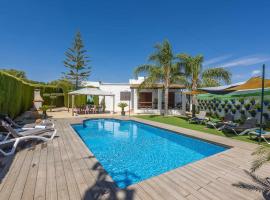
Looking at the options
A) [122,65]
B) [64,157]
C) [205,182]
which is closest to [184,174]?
[205,182]

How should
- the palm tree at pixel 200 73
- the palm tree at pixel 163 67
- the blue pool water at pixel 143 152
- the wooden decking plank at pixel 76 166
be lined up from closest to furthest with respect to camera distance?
the wooden decking plank at pixel 76 166 < the blue pool water at pixel 143 152 < the palm tree at pixel 200 73 < the palm tree at pixel 163 67

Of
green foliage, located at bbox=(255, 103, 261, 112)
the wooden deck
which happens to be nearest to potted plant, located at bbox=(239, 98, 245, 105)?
green foliage, located at bbox=(255, 103, 261, 112)

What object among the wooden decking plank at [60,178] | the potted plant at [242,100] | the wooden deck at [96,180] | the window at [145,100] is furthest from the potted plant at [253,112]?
the wooden decking plank at [60,178]

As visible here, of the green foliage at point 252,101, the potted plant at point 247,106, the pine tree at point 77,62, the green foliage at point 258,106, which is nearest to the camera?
the green foliage at point 258,106

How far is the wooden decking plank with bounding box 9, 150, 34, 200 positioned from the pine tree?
26820 mm

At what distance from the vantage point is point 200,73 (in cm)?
1490

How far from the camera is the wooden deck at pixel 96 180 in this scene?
2895 millimetres

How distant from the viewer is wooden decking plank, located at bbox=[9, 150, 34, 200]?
2814mm

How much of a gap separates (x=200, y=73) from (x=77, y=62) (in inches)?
918

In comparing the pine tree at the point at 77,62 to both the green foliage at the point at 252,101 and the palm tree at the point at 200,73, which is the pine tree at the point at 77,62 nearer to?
the palm tree at the point at 200,73

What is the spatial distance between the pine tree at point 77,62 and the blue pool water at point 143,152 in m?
22.6

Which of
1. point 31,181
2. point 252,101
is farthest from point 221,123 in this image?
point 31,181

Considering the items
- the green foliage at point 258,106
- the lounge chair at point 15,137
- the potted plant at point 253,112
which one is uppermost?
the green foliage at point 258,106

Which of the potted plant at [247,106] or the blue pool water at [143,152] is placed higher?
the potted plant at [247,106]
